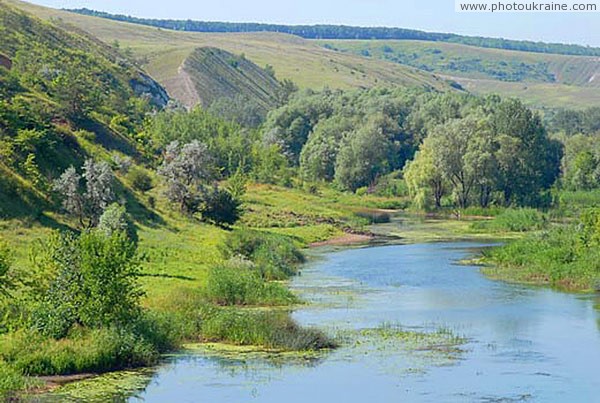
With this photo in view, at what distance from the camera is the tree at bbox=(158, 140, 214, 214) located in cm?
7362

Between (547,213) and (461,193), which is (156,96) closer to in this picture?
(461,193)

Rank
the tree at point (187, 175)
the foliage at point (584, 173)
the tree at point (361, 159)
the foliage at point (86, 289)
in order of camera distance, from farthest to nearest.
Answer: the tree at point (361, 159) → the foliage at point (584, 173) → the tree at point (187, 175) → the foliage at point (86, 289)

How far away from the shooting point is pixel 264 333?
38.2m

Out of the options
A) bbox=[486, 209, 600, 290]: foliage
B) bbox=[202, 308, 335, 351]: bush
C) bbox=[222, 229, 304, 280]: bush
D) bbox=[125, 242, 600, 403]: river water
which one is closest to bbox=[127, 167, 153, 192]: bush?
bbox=[222, 229, 304, 280]: bush

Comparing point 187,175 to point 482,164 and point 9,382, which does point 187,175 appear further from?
point 9,382

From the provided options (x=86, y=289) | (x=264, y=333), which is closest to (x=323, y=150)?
(x=264, y=333)

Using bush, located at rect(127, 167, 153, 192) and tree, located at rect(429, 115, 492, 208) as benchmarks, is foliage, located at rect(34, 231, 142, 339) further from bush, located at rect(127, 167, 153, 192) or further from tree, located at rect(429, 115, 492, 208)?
tree, located at rect(429, 115, 492, 208)

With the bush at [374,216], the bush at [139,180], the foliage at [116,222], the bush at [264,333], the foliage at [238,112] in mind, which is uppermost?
the bush at [264,333]

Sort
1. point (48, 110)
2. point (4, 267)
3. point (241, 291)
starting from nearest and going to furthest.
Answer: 1. point (4, 267)
2. point (241, 291)
3. point (48, 110)

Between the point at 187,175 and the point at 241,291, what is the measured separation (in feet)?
103

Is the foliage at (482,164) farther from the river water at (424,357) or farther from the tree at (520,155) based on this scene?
the river water at (424,357)

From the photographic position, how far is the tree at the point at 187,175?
242 ft

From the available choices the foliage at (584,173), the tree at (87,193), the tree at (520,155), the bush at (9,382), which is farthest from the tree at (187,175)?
the foliage at (584,173)

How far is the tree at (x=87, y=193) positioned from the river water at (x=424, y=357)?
522 inches
